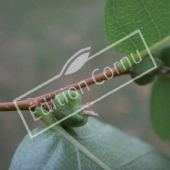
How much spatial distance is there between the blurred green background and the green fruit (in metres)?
1.70

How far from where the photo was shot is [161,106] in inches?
33.1

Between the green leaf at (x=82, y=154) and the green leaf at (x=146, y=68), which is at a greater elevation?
the green leaf at (x=146, y=68)

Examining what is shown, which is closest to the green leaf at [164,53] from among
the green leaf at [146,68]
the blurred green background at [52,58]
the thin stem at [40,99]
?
the green leaf at [146,68]

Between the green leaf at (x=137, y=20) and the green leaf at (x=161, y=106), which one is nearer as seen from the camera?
the green leaf at (x=137, y=20)

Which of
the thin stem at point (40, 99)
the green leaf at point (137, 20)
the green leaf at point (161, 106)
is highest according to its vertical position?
the green leaf at point (137, 20)

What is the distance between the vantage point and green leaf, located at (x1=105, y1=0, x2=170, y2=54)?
612mm

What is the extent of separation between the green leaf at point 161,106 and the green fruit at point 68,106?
0.31m

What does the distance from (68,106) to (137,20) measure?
0.27m

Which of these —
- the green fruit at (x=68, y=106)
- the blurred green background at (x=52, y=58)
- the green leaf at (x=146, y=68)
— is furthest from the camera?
the blurred green background at (x=52, y=58)

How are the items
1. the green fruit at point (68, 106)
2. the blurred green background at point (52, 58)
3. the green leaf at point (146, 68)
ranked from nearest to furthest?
1. the green fruit at point (68, 106)
2. the green leaf at point (146, 68)
3. the blurred green background at point (52, 58)

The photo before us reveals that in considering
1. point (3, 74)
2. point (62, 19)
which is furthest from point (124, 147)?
point (62, 19)

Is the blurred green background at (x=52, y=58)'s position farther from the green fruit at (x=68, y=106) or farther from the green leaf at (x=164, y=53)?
the green fruit at (x=68, y=106)

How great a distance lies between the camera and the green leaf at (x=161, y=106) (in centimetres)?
81

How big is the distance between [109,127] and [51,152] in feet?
1.25
